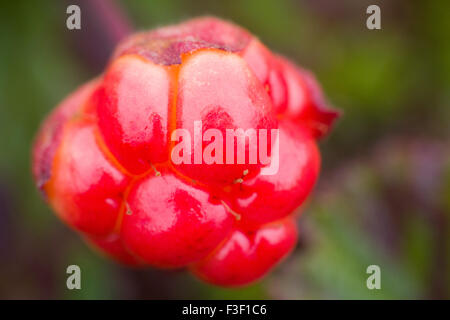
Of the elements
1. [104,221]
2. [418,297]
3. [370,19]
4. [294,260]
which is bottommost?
[418,297]

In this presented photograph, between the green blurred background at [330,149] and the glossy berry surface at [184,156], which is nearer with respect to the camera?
the glossy berry surface at [184,156]

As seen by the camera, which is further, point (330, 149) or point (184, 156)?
point (330, 149)
